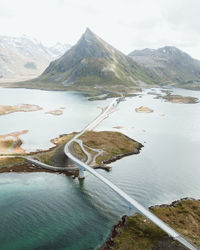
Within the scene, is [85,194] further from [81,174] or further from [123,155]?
[123,155]

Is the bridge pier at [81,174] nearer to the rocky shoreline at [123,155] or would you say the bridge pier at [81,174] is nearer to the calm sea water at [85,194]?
the calm sea water at [85,194]

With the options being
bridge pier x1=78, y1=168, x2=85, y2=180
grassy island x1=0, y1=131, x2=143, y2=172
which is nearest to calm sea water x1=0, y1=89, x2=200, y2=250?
bridge pier x1=78, y1=168, x2=85, y2=180

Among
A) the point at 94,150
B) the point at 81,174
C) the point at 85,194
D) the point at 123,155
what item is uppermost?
the point at 81,174

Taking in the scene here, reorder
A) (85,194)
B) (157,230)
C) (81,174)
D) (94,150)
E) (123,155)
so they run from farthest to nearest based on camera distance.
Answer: (94,150), (123,155), (81,174), (85,194), (157,230)

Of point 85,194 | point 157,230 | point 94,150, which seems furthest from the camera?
point 94,150

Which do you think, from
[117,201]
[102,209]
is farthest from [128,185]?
[102,209]

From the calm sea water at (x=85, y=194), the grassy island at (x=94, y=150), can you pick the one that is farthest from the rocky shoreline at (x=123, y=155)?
the calm sea water at (x=85, y=194)

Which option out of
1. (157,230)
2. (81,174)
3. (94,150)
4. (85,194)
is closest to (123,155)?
(94,150)

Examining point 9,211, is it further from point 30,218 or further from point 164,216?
point 164,216

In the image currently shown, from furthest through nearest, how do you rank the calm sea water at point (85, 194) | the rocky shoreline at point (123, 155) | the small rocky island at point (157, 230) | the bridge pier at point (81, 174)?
1. the rocky shoreline at point (123, 155)
2. the bridge pier at point (81, 174)
3. the calm sea water at point (85, 194)
4. the small rocky island at point (157, 230)
